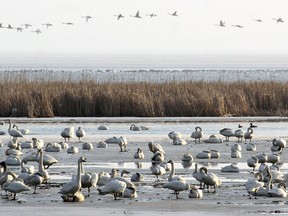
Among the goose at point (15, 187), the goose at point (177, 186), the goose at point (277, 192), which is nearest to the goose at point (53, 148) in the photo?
the goose at point (15, 187)

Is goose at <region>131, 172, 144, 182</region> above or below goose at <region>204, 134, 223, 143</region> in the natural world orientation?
below

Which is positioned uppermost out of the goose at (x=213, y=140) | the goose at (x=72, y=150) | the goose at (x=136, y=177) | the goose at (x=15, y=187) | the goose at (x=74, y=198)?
the goose at (x=213, y=140)

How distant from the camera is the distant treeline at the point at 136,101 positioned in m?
35.2

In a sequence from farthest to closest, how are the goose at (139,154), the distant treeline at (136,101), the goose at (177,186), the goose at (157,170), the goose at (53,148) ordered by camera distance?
1. the distant treeline at (136,101)
2. the goose at (53,148)
3. the goose at (139,154)
4. the goose at (157,170)
5. the goose at (177,186)

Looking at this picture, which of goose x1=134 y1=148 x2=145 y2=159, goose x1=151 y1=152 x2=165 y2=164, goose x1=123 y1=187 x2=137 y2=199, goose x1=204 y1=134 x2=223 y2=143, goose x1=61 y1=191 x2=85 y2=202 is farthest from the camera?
goose x1=204 y1=134 x2=223 y2=143

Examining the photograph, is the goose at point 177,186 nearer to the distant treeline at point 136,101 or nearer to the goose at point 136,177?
the goose at point 136,177

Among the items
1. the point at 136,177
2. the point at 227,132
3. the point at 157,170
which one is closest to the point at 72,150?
the point at 157,170

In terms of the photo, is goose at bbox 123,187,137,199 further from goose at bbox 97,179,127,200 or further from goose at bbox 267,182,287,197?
goose at bbox 267,182,287,197

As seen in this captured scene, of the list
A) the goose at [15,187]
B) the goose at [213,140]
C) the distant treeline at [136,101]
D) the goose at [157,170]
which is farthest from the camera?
the distant treeline at [136,101]

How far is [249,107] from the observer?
119 ft

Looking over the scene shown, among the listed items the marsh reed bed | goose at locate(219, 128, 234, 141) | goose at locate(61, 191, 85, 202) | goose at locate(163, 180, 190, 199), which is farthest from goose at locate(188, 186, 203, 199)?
the marsh reed bed

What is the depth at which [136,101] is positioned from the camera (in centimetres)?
3559

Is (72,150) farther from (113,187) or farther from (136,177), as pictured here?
(113,187)

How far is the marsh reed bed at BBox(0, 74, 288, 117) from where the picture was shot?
35.2m
